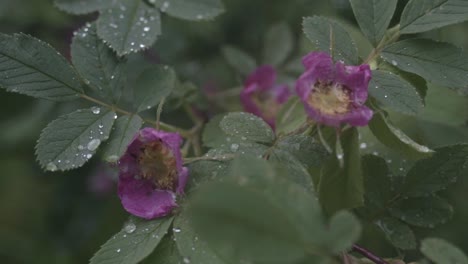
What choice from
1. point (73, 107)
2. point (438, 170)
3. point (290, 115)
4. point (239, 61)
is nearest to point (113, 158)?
point (290, 115)

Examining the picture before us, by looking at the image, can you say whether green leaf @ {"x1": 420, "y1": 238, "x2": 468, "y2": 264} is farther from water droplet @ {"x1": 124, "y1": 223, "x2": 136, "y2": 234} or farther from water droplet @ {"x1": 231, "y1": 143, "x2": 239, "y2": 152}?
water droplet @ {"x1": 124, "y1": 223, "x2": 136, "y2": 234}

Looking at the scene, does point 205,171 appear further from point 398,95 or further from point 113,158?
point 398,95

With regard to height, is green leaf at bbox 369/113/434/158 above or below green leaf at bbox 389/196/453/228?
above

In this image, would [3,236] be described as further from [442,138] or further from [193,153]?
[442,138]

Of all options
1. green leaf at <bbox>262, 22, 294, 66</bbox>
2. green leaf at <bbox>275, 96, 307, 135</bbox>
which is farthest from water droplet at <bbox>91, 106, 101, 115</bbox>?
green leaf at <bbox>262, 22, 294, 66</bbox>

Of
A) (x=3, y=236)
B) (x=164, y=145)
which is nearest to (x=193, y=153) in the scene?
(x=164, y=145)

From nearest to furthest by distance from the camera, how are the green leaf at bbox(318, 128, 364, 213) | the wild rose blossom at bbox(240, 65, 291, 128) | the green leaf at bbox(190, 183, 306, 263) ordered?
the green leaf at bbox(190, 183, 306, 263) → the green leaf at bbox(318, 128, 364, 213) → the wild rose blossom at bbox(240, 65, 291, 128)
